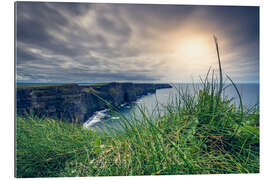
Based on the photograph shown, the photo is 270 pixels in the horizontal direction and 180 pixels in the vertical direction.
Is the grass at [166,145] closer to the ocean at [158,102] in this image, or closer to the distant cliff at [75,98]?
the ocean at [158,102]

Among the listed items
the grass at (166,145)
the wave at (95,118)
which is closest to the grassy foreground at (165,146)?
the grass at (166,145)

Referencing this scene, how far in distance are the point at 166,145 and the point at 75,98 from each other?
116 cm

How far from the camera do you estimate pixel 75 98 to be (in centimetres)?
177

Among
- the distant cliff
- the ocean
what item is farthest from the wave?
the ocean

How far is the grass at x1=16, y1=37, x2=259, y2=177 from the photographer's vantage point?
3.19 ft

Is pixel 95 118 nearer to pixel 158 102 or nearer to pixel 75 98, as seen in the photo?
pixel 75 98

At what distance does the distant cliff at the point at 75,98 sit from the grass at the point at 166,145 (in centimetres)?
34

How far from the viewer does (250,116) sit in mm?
1188

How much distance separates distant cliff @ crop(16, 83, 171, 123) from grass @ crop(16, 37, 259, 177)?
0.34 metres

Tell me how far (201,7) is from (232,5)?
13.1 inches

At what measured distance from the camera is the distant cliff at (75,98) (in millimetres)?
1619

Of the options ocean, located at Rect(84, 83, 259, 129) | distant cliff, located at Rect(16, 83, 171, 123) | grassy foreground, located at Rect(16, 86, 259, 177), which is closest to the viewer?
grassy foreground, located at Rect(16, 86, 259, 177)

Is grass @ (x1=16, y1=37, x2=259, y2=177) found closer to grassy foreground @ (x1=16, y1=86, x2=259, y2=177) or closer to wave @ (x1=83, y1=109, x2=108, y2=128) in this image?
grassy foreground @ (x1=16, y1=86, x2=259, y2=177)
